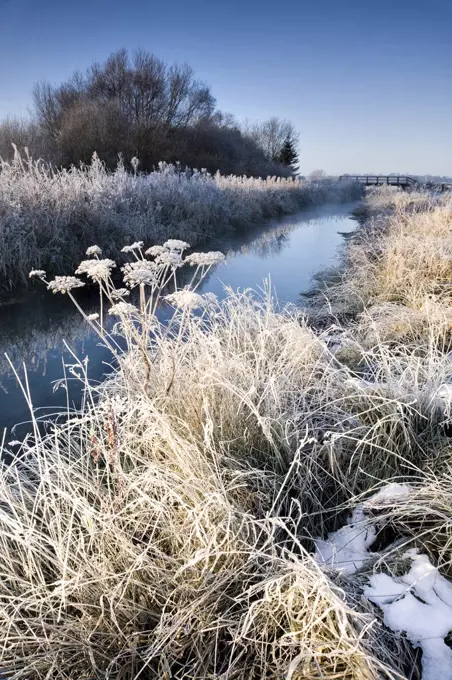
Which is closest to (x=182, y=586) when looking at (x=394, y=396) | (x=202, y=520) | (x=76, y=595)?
(x=202, y=520)

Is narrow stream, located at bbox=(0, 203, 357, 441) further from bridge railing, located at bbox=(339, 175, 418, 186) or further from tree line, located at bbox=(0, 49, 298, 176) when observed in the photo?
bridge railing, located at bbox=(339, 175, 418, 186)

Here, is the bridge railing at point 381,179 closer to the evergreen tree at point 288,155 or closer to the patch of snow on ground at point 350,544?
the evergreen tree at point 288,155

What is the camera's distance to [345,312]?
4520 mm

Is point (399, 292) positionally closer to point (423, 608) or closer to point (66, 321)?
point (66, 321)

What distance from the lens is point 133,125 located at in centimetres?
1972

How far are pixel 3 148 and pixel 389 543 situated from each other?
67.8ft

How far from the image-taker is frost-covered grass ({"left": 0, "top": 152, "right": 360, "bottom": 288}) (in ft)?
17.8

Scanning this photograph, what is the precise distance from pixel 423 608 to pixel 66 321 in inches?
165

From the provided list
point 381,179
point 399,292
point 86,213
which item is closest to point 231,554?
point 399,292

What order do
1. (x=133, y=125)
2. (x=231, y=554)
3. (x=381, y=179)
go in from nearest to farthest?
(x=231, y=554), (x=133, y=125), (x=381, y=179)

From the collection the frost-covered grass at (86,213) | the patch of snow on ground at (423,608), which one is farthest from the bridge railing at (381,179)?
the patch of snow on ground at (423,608)

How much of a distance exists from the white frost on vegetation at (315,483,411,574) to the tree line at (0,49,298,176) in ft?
43.6

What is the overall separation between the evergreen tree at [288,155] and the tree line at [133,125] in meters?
8.38

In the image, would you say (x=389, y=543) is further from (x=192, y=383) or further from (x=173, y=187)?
(x=173, y=187)
